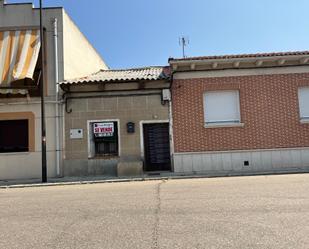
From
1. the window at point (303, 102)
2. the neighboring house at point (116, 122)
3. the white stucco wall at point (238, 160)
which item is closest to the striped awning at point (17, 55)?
the neighboring house at point (116, 122)

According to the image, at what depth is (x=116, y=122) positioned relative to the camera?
17.1 metres

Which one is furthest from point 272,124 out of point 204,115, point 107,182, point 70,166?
point 70,166

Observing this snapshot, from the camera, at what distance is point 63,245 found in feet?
17.5

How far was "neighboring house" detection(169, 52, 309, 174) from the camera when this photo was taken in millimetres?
16734

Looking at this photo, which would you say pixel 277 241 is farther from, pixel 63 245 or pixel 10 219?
pixel 10 219

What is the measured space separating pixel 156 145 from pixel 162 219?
10.5 meters

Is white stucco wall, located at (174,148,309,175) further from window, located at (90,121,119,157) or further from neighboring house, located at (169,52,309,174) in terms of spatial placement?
window, located at (90,121,119,157)

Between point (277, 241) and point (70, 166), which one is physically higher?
point (70, 166)

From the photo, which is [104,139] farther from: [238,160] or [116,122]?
[238,160]

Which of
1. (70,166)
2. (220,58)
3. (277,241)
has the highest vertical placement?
(220,58)

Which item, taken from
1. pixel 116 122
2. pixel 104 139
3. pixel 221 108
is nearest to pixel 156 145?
pixel 116 122

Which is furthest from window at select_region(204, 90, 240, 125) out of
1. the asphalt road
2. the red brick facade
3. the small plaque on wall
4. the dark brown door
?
the asphalt road

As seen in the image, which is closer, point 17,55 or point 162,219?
point 162,219

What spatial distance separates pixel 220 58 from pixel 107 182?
7202 millimetres
